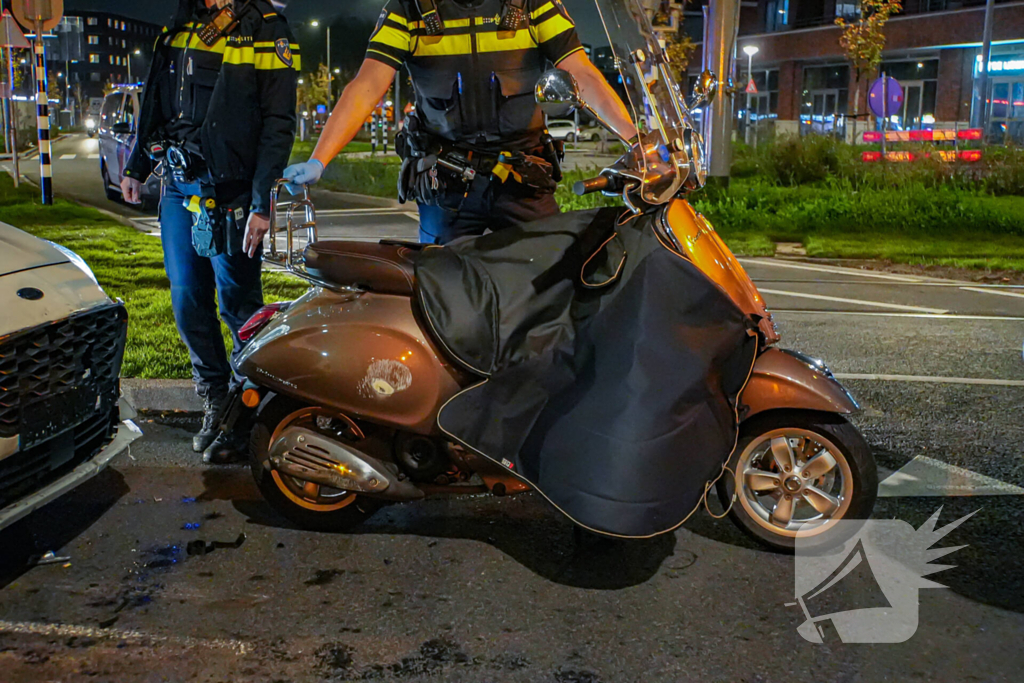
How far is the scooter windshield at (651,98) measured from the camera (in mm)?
3299

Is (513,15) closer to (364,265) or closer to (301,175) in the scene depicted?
(301,175)

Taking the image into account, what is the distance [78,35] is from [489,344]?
21.2 metres

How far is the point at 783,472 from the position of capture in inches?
143

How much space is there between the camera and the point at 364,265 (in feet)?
11.8

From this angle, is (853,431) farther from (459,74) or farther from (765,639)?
(459,74)

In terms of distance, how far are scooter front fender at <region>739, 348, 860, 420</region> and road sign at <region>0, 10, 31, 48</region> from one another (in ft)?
47.1

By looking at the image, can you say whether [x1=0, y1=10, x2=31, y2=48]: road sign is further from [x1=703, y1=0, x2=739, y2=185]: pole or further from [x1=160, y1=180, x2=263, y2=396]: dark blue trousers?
[x1=160, y1=180, x2=263, y2=396]: dark blue trousers

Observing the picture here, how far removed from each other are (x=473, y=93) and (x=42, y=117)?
1317cm

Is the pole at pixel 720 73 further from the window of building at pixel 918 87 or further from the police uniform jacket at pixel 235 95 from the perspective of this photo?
the window of building at pixel 918 87

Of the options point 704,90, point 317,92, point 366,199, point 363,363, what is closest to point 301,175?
point 363,363


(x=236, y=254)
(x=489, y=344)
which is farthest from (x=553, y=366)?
(x=236, y=254)

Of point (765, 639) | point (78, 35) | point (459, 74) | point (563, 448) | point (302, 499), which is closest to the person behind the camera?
point (765, 639)

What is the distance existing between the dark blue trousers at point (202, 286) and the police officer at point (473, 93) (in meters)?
0.87

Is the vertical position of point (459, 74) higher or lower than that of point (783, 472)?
higher
